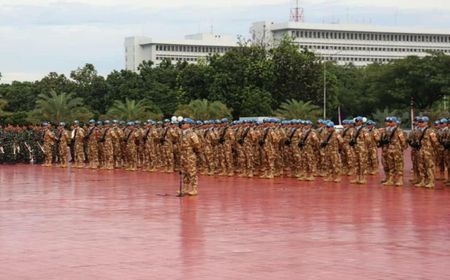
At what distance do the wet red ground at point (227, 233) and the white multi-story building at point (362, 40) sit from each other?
117m

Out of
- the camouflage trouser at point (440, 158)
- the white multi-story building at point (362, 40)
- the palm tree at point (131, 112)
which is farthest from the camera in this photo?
the white multi-story building at point (362, 40)

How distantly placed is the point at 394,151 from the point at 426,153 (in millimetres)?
1089

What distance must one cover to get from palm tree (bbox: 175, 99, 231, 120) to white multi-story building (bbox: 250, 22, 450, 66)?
86568 mm

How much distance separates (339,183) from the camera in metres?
22.5

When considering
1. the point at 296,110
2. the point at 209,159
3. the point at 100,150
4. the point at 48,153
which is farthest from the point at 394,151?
the point at 296,110

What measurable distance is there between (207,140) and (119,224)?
13513mm

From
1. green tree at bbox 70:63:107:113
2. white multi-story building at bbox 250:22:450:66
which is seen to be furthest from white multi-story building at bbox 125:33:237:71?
green tree at bbox 70:63:107:113

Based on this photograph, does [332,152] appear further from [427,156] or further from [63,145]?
[63,145]

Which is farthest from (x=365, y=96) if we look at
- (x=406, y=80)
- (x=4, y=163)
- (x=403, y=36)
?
(x=403, y=36)

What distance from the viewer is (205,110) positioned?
48500 millimetres

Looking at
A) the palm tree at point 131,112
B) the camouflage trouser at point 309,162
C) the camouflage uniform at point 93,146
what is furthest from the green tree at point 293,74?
the camouflage trouser at point 309,162

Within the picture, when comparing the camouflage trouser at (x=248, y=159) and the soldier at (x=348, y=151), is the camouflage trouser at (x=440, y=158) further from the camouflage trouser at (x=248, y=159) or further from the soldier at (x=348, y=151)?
the camouflage trouser at (x=248, y=159)

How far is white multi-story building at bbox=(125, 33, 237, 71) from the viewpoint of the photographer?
461 ft

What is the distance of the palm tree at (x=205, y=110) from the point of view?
48.0 meters
